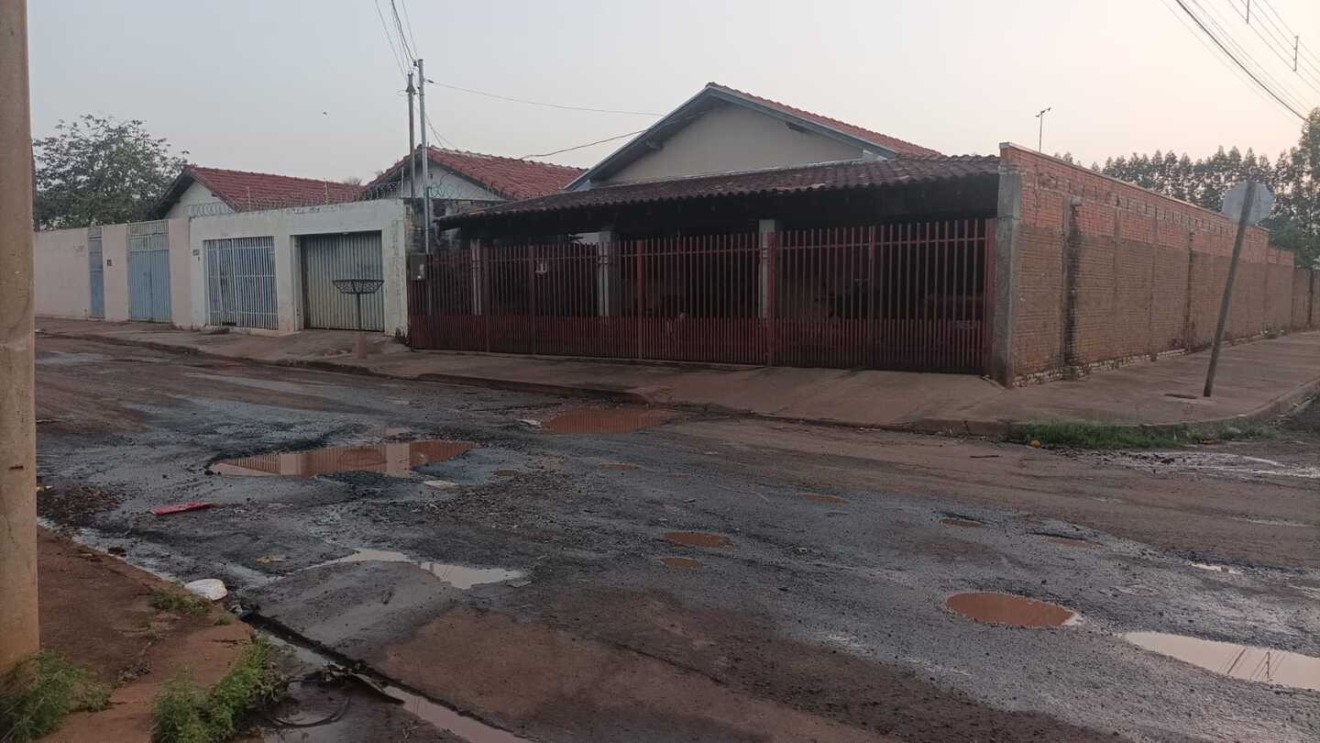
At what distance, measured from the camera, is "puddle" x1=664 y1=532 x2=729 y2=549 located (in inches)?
240

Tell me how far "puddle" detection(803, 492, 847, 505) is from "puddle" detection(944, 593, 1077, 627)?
2.13 meters

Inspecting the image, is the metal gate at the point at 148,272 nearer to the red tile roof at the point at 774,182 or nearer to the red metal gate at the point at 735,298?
the red metal gate at the point at 735,298

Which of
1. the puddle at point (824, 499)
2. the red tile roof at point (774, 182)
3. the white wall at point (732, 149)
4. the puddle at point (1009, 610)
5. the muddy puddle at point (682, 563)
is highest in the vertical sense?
the white wall at point (732, 149)

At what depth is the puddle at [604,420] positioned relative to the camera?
11000 millimetres

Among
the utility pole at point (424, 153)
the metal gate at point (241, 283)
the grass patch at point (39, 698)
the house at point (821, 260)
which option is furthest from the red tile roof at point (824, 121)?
the grass patch at point (39, 698)

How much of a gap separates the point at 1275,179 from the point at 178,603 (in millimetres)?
54388

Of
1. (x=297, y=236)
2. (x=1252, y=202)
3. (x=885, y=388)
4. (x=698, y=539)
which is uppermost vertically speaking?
(x=297, y=236)

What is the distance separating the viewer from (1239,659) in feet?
14.4

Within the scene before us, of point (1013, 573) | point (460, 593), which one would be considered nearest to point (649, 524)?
point (460, 593)

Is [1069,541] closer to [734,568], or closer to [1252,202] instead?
[734,568]

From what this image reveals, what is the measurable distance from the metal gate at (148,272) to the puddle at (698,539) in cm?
2546

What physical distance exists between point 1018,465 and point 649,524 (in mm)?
4508

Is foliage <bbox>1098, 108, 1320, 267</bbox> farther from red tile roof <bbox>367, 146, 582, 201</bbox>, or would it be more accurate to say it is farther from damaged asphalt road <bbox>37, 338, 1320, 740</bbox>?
damaged asphalt road <bbox>37, 338, 1320, 740</bbox>

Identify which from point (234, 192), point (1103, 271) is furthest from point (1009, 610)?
point (234, 192)
